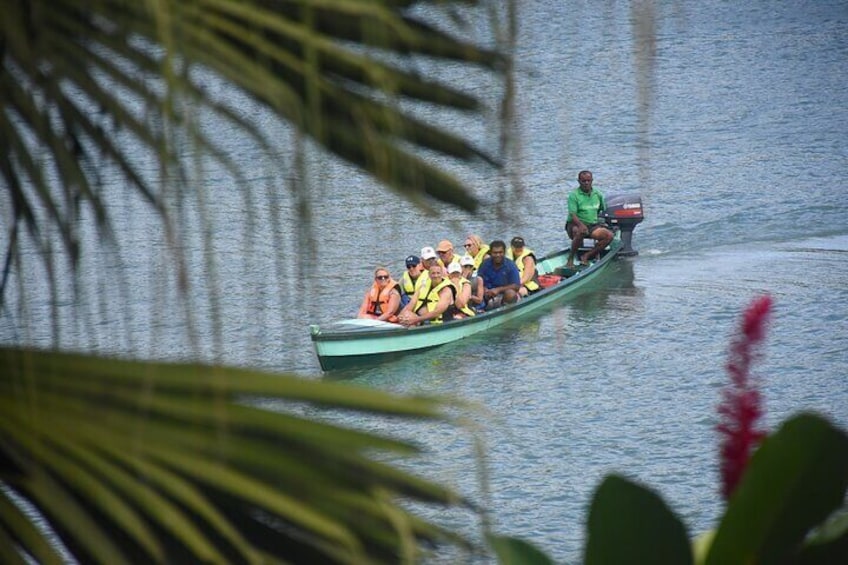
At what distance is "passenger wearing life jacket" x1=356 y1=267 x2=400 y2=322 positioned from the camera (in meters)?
Result: 18.7

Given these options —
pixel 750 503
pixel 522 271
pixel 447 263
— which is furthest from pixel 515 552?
pixel 522 271

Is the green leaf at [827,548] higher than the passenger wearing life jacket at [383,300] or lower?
higher

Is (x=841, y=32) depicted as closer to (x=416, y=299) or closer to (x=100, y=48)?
(x=416, y=299)

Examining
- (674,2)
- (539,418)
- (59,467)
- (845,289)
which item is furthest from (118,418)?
(845,289)

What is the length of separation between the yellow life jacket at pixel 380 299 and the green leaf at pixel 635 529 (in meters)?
17.0

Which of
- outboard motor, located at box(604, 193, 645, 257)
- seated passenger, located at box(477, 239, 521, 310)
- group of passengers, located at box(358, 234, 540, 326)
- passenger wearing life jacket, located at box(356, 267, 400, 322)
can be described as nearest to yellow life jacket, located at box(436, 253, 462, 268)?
group of passengers, located at box(358, 234, 540, 326)

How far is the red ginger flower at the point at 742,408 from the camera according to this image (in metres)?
1.74

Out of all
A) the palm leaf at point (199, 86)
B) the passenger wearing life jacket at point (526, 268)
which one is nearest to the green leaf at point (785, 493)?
the palm leaf at point (199, 86)

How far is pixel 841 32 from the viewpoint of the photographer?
137 ft

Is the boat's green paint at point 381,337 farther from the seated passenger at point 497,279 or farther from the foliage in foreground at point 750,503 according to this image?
the foliage in foreground at point 750,503

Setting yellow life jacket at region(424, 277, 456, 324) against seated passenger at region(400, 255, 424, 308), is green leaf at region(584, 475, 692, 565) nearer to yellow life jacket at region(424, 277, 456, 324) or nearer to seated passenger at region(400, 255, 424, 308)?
seated passenger at region(400, 255, 424, 308)

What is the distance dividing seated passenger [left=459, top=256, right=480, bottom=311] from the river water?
23.4 inches

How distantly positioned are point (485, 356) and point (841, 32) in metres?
26.5

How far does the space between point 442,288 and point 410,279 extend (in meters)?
0.48
